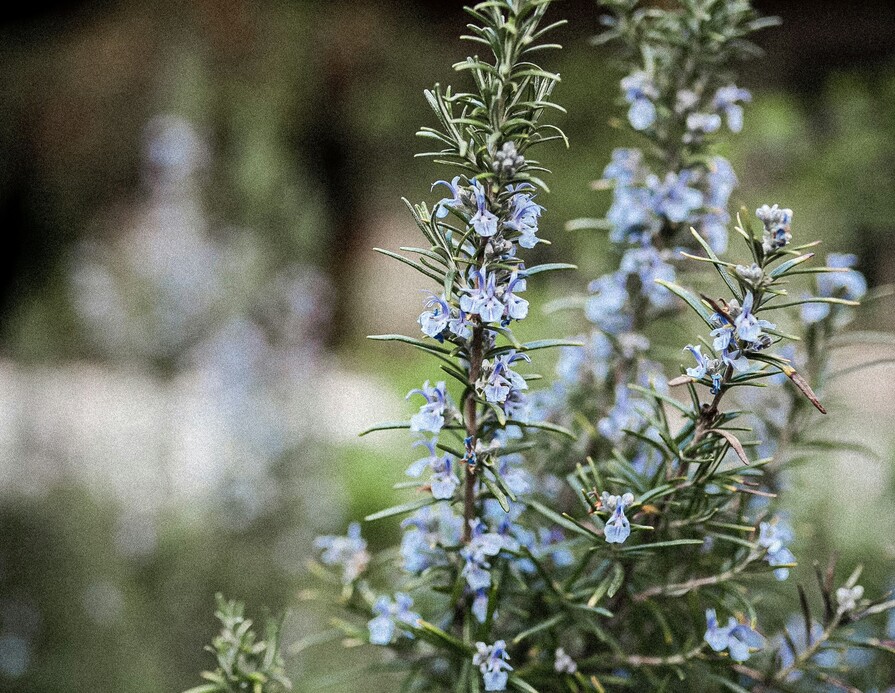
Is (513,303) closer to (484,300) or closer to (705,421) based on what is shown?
(484,300)

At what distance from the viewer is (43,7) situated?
3.39 metres

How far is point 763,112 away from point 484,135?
255 cm

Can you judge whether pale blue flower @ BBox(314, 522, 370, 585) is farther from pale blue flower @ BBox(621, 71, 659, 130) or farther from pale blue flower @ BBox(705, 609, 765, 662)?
pale blue flower @ BBox(621, 71, 659, 130)

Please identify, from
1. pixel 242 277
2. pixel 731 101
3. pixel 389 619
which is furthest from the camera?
pixel 242 277

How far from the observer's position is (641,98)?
2.09 feet

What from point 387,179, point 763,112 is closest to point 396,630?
point 763,112

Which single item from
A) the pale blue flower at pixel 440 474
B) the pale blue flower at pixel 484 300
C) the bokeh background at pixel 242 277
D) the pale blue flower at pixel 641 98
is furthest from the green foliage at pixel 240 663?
the pale blue flower at pixel 641 98

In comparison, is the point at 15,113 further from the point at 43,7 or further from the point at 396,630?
the point at 396,630

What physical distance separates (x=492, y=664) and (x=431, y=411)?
0.17 meters

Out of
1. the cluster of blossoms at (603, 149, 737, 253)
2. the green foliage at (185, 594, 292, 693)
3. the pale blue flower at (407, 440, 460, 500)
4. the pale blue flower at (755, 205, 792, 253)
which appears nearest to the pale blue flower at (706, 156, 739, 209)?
the cluster of blossoms at (603, 149, 737, 253)

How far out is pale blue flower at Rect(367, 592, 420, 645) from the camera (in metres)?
0.53

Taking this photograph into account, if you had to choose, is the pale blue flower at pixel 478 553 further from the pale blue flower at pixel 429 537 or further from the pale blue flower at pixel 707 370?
the pale blue flower at pixel 707 370

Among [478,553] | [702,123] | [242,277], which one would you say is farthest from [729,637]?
[242,277]

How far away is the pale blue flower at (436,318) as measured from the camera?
0.45 m
